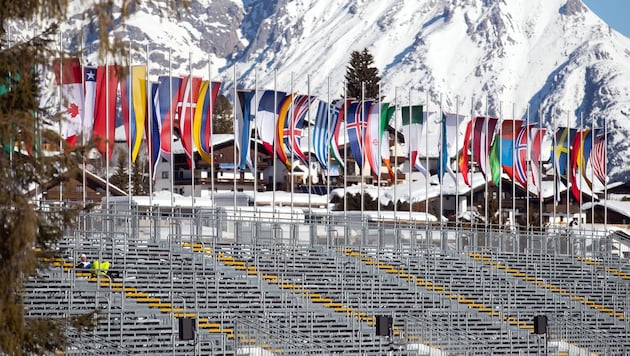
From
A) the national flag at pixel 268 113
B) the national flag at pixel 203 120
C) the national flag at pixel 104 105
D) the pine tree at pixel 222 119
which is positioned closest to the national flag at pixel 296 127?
the national flag at pixel 268 113

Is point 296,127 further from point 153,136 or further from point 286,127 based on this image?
point 153,136

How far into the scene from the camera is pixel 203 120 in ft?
154

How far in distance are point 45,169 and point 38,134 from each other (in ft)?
2.26

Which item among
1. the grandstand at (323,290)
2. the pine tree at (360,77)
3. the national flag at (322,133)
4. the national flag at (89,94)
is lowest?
the grandstand at (323,290)

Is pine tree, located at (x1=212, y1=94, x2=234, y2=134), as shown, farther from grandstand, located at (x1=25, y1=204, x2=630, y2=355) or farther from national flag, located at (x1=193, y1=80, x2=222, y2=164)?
national flag, located at (x1=193, y1=80, x2=222, y2=164)

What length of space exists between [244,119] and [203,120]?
110 inches

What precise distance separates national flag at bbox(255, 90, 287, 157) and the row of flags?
0.11 ft

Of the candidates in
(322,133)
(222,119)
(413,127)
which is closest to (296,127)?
(322,133)

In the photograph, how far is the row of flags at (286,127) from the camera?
142 ft

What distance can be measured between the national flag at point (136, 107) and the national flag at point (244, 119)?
439 cm

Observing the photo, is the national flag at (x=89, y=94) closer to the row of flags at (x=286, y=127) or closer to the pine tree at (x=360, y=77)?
the row of flags at (x=286, y=127)

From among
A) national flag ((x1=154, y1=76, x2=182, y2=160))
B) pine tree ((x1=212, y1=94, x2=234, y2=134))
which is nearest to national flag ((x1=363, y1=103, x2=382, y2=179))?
national flag ((x1=154, y1=76, x2=182, y2=160))

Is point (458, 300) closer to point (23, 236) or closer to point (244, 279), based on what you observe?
point (244, 279)

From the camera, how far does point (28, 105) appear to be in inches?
687
